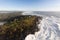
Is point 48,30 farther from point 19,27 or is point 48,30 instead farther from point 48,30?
point 19,27

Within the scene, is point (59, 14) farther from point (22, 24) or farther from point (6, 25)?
point (6, 25)

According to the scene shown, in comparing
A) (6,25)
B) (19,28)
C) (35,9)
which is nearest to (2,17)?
(6,25)

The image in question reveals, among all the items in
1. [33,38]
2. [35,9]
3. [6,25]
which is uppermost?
[35,9]
